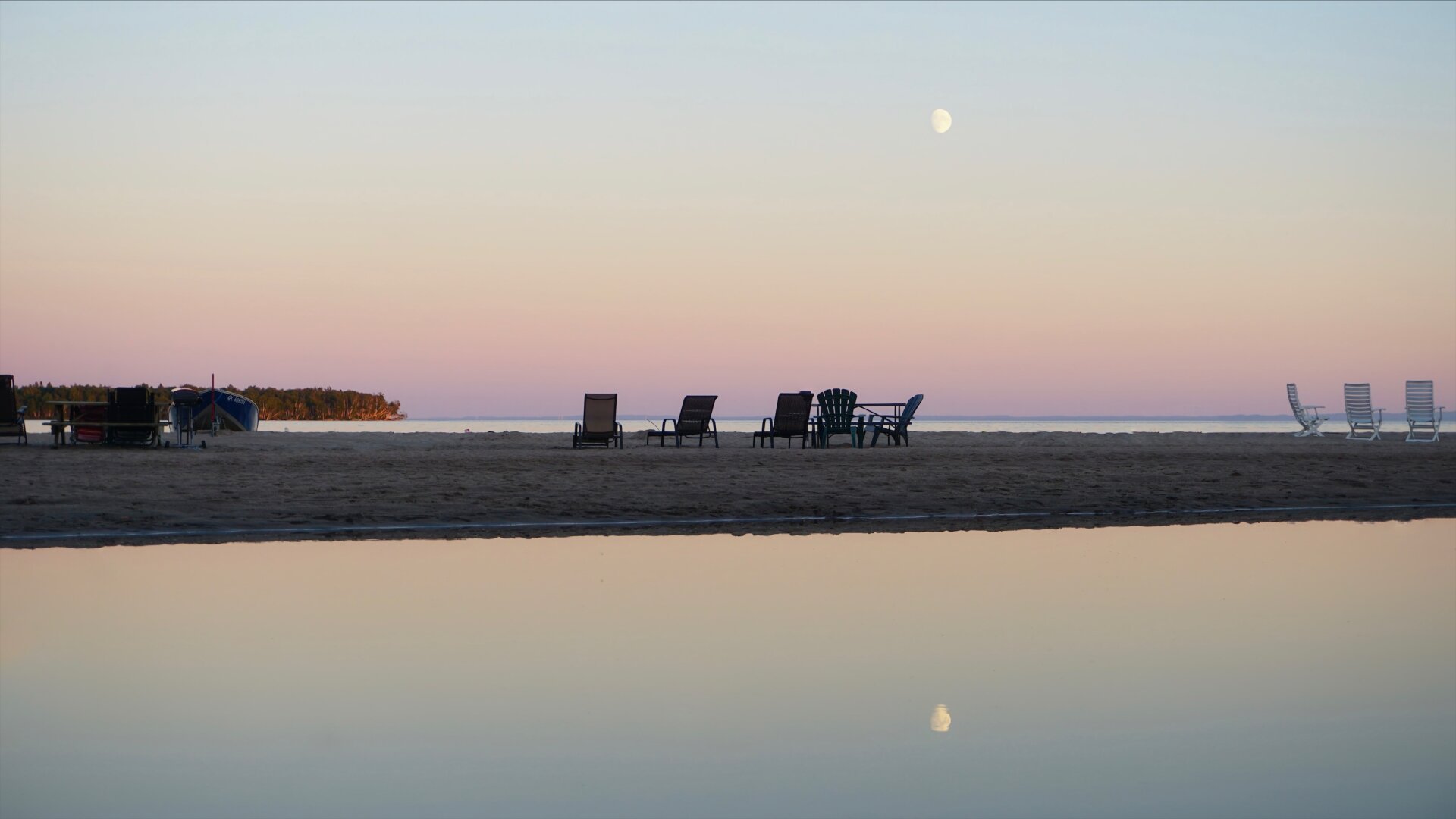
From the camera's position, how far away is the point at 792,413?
1972 centimetres

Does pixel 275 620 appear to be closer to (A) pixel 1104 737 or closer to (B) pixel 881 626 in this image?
(B) pixel 881 626

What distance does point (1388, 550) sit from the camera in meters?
8.39

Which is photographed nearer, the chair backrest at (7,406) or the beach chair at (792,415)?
the chair backrest at (7,406)

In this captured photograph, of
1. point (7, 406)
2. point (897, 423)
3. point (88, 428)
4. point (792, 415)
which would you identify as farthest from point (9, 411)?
point (897, 423)

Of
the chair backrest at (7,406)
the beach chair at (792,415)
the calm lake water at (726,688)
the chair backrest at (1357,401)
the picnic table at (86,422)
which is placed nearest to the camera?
the calm lake water at (726,688)

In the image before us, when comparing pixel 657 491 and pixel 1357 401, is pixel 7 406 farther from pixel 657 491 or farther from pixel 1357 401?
pixel 1357 401

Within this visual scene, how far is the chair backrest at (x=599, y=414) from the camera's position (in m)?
19.1

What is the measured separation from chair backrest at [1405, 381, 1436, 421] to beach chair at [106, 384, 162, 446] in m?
20.3

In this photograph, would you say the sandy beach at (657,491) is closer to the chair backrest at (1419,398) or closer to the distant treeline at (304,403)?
the chair backrest at (1419,398)

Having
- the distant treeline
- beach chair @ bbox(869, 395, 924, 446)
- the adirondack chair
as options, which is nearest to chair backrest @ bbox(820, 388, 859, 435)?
the adirondack chair

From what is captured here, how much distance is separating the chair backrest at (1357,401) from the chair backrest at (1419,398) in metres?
0.66

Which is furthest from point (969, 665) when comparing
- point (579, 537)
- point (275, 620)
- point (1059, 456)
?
point (1059, 456)

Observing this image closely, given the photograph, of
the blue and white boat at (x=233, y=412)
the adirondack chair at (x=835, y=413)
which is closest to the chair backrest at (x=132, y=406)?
the blue and white boat at (x=233, y=412)

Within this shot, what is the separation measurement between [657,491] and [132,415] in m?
10.3
